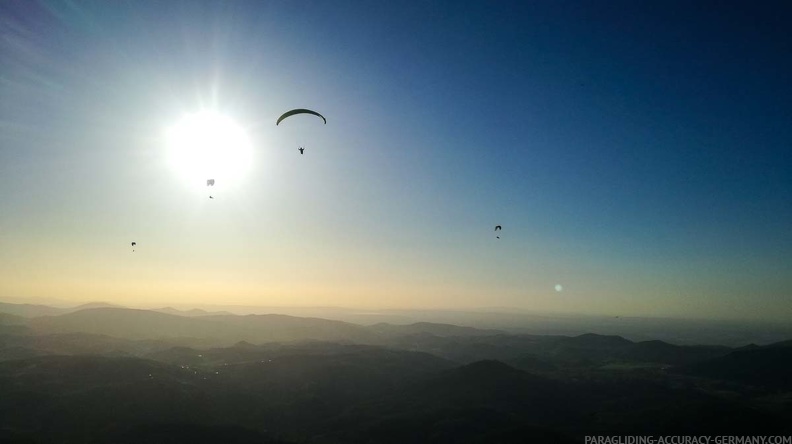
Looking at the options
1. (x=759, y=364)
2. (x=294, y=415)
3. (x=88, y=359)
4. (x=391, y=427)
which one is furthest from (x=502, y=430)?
(x=759, y=364)

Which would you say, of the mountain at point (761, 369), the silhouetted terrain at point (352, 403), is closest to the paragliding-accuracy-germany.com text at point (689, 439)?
the silhouetted terrain at point (352, 403)

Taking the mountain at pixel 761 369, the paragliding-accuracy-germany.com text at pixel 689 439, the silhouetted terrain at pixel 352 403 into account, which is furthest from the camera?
the mountain at pixel 761 369

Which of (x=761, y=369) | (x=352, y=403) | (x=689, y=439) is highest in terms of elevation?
(x=761, y=369)

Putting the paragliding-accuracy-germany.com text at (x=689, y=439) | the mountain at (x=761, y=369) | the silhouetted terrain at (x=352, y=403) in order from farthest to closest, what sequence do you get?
the mountain at (x=761, y=369) → the silhouetted terrain at (x=352, y=403) → the paragliding-accuracy-germany.com text at (x=689, y=439)

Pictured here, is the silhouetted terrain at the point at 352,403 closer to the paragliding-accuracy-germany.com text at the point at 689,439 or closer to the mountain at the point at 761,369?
the mountain at the point at 761,369

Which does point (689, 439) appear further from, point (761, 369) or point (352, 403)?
point (761, 369)

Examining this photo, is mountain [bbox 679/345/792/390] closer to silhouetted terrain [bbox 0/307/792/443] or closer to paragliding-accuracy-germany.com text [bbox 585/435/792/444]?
silhouetted terrain [bbox 0/307/792/443]

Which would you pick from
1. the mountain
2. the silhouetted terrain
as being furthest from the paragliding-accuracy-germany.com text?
the mountain

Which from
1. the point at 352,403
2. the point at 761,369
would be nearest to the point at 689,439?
the point at 352,403

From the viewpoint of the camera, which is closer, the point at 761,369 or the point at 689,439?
the point at 689,439
